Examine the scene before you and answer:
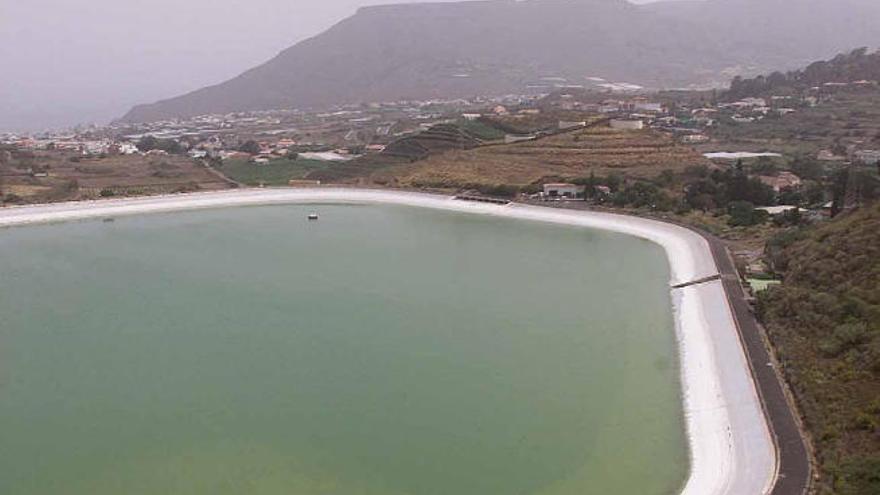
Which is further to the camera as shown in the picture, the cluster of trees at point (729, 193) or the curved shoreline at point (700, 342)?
the cluster of trees at point (729, 193)

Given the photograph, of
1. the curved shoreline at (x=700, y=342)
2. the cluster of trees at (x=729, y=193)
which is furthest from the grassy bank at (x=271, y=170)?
the cluster of trees at (x=729, y=193)

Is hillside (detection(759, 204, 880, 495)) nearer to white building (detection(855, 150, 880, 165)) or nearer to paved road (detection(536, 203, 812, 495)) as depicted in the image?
paved road (detection(536, 203, 812, 495))

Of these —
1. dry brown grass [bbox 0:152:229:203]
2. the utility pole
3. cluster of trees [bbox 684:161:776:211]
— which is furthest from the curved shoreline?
the utility pole

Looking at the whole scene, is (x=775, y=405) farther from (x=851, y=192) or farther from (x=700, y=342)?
(x=851, y=192)

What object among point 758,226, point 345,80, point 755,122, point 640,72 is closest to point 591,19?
point 640,72

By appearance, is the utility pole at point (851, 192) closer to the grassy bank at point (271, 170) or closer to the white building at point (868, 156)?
the white building at point (868, 156)

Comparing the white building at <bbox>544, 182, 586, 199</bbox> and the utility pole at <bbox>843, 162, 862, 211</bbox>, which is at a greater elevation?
the utility pole at <bbox>843, 162, 862, 211</bbox>

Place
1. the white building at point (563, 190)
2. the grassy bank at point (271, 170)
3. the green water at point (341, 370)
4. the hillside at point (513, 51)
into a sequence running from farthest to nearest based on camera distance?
the hillside at point (513, 51) → the grassy bank at point (271, 170) → the white building at point (563, 190) → the green water at point (341, 370)

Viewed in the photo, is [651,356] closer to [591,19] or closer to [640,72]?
[640,72]
